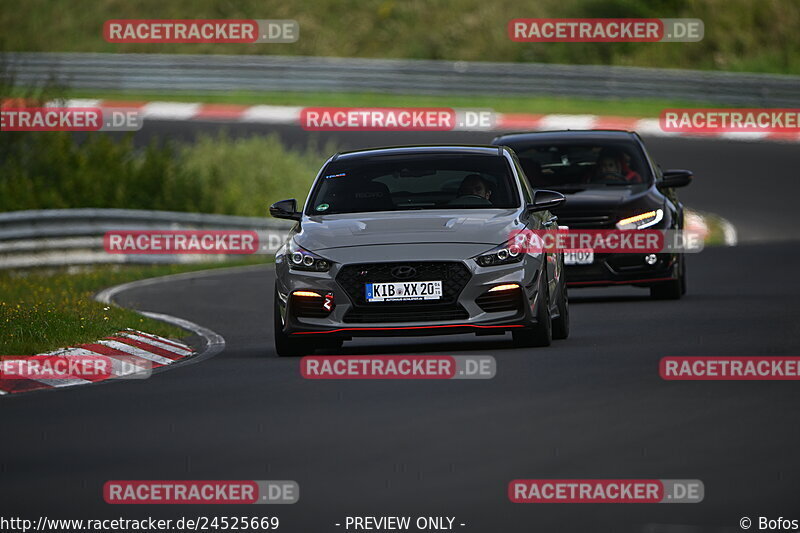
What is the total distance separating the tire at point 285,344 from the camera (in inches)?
552

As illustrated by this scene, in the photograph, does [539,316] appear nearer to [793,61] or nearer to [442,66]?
[442,66]

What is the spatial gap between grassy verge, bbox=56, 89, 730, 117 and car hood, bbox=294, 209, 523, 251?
2921cm

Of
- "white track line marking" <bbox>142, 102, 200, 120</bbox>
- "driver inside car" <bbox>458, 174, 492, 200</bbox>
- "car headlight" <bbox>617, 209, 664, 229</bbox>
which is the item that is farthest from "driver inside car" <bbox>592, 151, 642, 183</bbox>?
"white track line marking" <bbox>142, 102, 200, 120</bbox>

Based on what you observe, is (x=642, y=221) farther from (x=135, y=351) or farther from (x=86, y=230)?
(x=86, y=230)

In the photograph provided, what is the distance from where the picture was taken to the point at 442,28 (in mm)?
53188

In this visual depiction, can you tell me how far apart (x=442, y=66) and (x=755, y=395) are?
35.2 m

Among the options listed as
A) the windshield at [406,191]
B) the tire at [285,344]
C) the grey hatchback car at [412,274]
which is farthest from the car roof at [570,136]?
the tire at [285,344]

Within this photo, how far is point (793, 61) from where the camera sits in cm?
4772

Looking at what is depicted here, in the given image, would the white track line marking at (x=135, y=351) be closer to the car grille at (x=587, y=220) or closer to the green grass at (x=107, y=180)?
the car grille at (x=587, y=220)

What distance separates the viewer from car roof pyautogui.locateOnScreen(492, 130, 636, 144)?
66.2 ft

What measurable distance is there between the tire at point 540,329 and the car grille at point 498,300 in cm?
24

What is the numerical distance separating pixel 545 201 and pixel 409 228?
1497 millimetres

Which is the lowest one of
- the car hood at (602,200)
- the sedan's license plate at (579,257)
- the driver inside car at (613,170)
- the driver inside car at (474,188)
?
the sedan's license plate at (579,257)

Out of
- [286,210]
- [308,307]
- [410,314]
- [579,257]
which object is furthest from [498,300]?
[579,257]
